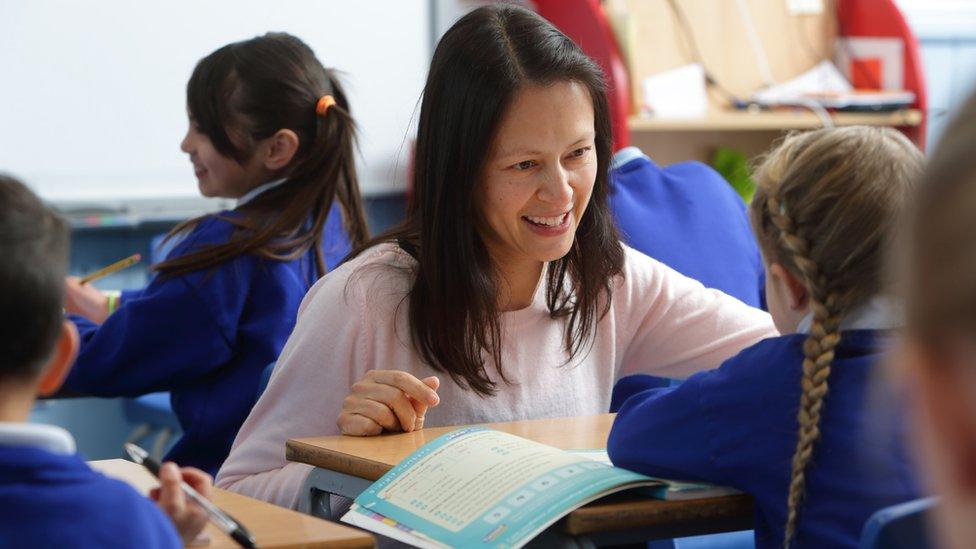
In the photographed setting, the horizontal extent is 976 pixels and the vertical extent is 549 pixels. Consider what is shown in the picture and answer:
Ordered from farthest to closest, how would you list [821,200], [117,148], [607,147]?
[117,148] < [607,147] < [821,200]

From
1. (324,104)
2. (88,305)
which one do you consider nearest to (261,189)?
(324,104)

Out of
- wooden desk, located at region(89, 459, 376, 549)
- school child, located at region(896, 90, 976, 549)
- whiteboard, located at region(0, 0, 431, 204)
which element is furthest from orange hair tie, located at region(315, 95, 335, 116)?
school child, located at region(896, 90, 976, 549)

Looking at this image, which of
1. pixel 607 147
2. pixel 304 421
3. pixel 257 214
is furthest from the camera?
pixel 257 214

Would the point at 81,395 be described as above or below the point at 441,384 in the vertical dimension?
below

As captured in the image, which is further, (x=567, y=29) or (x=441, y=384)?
(x=567, y=29)

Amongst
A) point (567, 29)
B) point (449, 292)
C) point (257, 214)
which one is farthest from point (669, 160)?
point (449, 292)

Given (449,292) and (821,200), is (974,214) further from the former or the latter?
(449,292)

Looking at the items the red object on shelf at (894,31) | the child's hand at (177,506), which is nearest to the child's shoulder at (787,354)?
the child's hand at (177,506)

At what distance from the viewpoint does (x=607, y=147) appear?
1.82 meters

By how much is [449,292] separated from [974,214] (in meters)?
1.37

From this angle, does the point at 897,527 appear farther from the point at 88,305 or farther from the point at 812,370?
the point at 88,305

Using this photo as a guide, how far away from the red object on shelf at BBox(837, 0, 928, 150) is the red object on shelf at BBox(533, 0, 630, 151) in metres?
0.97

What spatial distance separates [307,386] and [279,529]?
542 mm

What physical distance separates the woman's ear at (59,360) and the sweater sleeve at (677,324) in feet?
3.45
